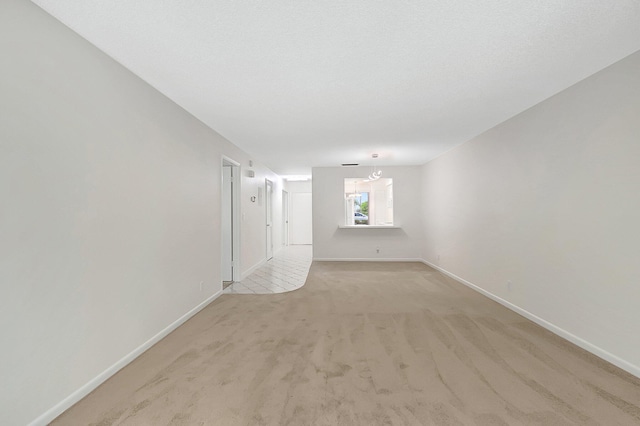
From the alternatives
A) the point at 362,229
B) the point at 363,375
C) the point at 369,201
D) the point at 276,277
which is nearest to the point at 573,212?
the point at 363,375

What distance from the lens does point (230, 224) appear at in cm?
502

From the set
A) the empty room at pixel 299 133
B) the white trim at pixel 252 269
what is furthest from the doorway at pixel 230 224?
the empty room at pixel 299 133

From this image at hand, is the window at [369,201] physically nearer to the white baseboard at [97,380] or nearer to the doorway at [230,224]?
the doorway at [230,224]

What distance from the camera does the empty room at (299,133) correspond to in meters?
1.64

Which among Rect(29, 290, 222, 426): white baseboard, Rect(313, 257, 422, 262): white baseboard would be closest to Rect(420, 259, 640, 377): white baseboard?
Rect(313, 257, 422, 262): white baseboard

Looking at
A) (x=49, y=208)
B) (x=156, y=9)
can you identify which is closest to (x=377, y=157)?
(x=156, y=9)

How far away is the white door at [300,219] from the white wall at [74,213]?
769cm

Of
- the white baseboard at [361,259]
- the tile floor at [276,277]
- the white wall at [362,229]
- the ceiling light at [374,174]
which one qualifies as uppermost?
the ceiling light at [374,174]

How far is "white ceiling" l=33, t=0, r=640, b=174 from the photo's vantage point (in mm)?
1642

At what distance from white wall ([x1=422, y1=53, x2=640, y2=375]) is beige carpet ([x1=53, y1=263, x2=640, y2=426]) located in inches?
14.0

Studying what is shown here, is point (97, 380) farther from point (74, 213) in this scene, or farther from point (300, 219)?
point (300, 219)

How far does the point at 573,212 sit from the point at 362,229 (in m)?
4.68

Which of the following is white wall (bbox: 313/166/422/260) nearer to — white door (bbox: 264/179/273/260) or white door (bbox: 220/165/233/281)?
white door (bbox: 264/179/273/260)

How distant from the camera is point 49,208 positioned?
5.50 feet
